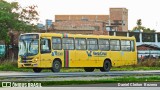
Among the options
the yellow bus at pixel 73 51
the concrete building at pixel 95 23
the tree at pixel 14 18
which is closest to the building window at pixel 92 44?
the yellow bus at pixel 73 51

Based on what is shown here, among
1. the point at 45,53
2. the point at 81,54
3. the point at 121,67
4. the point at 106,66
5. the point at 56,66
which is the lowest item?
the point at 121,67

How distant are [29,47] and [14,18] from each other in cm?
2110

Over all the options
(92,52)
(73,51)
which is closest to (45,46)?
(73,51)

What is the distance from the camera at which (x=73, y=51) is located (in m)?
37.5

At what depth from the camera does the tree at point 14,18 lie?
178 feet

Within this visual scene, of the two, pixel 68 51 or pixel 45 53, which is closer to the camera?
pixel 45 53

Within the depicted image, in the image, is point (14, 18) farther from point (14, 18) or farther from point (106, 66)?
point (106, 66)

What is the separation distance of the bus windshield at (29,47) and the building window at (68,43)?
2.44 m

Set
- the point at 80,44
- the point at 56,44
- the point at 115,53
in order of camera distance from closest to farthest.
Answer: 1. the point at 56,44
2. the point at 80,44
3. the point at 115,53

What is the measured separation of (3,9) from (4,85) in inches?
1544

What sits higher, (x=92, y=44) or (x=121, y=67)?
(x=92, y=44)

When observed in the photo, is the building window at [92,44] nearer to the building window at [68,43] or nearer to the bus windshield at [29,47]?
the building window at [68,43]

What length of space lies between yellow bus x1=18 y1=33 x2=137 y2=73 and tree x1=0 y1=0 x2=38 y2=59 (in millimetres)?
15601

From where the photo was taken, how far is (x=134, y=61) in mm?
43500
